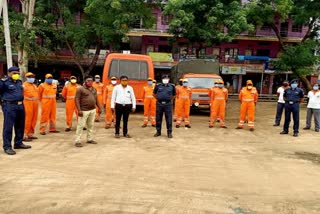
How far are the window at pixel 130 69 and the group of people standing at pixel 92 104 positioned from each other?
1.54 m

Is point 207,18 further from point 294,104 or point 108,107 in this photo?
point 108,107

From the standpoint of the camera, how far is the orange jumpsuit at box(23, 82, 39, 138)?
902 centimetres

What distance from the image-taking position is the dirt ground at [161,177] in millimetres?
4758

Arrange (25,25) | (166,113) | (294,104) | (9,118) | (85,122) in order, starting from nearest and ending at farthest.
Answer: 1. (9,118)
2. (85,122)
3. (166,113)
4. (294,104)
5. (25,25)

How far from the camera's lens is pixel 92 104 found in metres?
8.63

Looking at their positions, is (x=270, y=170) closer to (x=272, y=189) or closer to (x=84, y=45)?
(x=272, y=189)

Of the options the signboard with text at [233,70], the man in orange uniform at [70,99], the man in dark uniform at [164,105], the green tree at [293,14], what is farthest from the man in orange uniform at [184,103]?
the signboard with text at [233,70]

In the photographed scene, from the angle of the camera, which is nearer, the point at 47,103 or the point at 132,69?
the point at 47,103

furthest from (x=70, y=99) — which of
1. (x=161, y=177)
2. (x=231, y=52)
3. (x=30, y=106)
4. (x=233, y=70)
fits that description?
(x=231, y=52)

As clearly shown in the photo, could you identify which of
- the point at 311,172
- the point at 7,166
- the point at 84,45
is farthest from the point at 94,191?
the point at 84,45

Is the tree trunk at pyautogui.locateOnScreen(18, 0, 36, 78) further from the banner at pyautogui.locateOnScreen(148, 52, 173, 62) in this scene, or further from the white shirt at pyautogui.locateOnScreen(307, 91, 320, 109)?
the white shirt at pyautogui.locateOnScreen(307, 91, 320, 109)

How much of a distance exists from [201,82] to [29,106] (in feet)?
28.5

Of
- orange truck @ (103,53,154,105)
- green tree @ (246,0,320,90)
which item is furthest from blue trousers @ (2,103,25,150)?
green tree @ (246,0,320,90)

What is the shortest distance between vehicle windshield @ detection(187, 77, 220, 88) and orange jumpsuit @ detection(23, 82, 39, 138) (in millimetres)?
8119
